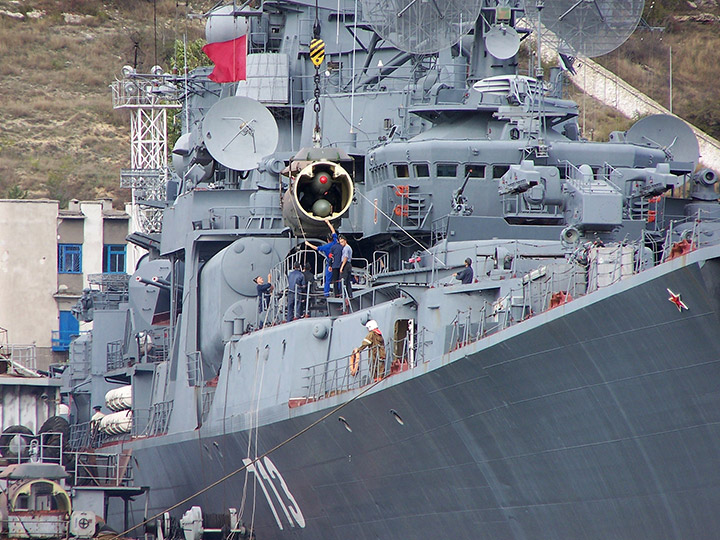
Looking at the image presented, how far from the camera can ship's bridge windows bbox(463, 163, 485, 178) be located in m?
22.2

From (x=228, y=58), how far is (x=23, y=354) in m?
26.1

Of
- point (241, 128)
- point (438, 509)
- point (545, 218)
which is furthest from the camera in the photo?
point (241, 128)

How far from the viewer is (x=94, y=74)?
81250 millimetres

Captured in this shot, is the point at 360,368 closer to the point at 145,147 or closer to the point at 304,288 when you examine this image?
the point at 304,288

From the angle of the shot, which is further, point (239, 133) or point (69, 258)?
point (69, 258)

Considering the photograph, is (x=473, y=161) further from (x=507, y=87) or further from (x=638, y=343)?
(x=638, y=343)

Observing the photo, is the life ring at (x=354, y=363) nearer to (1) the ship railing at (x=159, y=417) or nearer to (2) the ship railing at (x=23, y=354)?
(1) the ship railing at (x=159, y=417)

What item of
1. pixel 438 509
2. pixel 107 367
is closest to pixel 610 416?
pixel 438 509

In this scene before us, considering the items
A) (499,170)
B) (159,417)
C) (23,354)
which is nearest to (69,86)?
(23,354)

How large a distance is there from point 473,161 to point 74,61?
211 ft

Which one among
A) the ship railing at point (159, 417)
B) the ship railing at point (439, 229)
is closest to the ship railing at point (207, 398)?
the ship railing at point (159, 417)

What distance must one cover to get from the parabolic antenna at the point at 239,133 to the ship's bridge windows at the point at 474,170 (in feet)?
18.5

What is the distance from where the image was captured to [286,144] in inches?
1144

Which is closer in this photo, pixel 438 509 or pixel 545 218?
pixel 438 509
